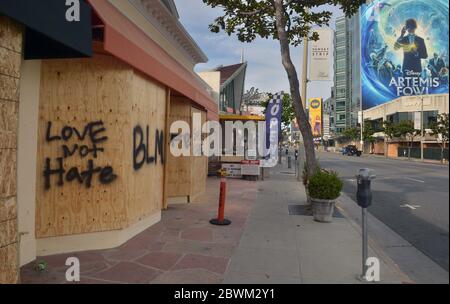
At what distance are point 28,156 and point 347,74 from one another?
5127 inches

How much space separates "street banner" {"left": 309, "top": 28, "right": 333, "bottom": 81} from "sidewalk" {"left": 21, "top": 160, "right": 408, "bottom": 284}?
22.5 feet

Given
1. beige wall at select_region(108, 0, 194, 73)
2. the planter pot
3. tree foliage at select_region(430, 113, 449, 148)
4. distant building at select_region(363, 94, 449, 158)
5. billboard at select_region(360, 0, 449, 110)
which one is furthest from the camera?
billboard at select_region(360, 0, 449, 110)

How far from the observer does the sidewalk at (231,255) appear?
16.0 feet

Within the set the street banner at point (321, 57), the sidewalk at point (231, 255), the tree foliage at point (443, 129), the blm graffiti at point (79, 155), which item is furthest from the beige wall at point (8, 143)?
the street banner at point (321, 57)

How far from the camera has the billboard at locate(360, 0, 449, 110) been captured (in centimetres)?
8900

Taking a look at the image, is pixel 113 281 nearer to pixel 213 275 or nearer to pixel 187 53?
pixel 213 275

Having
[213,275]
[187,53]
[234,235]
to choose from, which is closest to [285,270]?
[213,275]

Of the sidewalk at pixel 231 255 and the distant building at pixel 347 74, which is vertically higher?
the distant building at pixel 347 74

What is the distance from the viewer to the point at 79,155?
6109mm

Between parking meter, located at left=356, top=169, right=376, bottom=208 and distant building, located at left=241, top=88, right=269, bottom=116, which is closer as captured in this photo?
parking meter, located at left=356, top=169, right=376, bottom=208

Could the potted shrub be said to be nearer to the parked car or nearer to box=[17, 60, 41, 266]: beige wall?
box=[17, 60, 41, 266]: beige wall

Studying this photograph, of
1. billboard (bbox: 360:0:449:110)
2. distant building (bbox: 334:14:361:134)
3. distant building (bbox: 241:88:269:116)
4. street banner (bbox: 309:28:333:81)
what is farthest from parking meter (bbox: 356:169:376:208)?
distant building (bbox: 334:14:361:134)

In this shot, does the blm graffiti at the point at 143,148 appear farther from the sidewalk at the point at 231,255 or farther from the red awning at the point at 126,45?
the sidewalk at the point at 231,255

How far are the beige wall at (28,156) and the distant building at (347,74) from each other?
10949 centimetres
